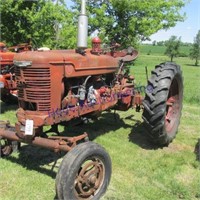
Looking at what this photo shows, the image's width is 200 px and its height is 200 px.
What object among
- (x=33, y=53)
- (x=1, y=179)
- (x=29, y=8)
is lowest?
(x=1, y=179)

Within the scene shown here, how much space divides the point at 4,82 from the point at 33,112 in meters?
3.87

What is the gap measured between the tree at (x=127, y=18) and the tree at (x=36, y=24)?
1.60 m

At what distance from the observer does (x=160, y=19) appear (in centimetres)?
1927

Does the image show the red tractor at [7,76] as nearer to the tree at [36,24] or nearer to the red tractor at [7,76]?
the red tractor at [7,76]

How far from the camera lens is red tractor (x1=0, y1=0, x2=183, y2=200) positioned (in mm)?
4117

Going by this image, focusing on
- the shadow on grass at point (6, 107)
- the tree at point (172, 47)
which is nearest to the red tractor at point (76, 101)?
the shadow on grass at point (6, 107)

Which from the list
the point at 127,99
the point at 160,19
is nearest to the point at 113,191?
the point at 127,99

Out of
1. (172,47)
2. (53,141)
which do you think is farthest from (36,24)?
(172,47)

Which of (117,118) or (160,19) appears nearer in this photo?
(117,118)

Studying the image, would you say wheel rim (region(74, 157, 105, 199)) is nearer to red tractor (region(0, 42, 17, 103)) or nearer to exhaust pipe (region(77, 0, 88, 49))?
exhaust pipe (region(77, 0, 88, 49))

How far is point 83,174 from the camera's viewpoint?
4.07 m

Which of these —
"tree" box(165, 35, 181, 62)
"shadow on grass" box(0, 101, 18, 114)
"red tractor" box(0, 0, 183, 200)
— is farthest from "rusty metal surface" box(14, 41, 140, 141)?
"tree" box(165, 35, 181, 62)

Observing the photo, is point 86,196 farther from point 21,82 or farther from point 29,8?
point 29,8

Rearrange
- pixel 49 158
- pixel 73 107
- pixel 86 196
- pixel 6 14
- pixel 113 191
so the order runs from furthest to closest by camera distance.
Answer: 1. pixel 6 14
2. pixel 49 158
3. pixel 73 107
4. pixel 113 191
5. pixel 86 196
